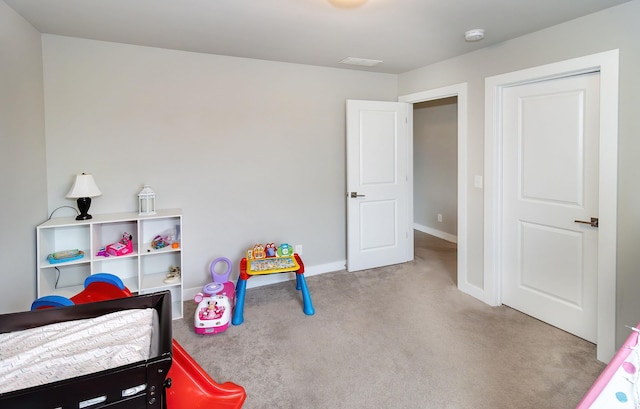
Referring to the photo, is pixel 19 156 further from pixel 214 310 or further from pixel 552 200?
pixel 552 200

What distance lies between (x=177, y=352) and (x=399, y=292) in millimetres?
2448

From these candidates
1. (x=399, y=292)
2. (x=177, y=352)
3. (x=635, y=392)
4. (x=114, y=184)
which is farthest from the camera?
(x=399, y=292)

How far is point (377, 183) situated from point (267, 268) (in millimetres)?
1732

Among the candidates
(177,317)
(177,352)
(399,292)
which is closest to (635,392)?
(177,352)

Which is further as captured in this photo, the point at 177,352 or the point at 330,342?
the point at 330,342

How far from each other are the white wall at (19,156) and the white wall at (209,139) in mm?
184

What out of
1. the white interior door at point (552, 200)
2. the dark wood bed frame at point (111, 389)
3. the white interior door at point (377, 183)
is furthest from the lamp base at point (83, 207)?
the white interior door at point (552, 200)

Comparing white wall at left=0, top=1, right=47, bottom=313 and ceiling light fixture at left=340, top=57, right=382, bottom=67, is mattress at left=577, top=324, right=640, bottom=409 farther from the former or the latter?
ceiling light fixture at left=340, top=57, right=382, bottom=67

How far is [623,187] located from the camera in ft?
7.07

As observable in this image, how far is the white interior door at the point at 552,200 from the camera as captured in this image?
243cm

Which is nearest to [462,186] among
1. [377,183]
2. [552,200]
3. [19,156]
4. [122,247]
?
[552,200]

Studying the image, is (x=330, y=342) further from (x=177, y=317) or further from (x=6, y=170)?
(x=6, y=170)

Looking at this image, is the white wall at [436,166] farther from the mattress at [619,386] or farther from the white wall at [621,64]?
the mattress at [619,386]

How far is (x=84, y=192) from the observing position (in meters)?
2.61
